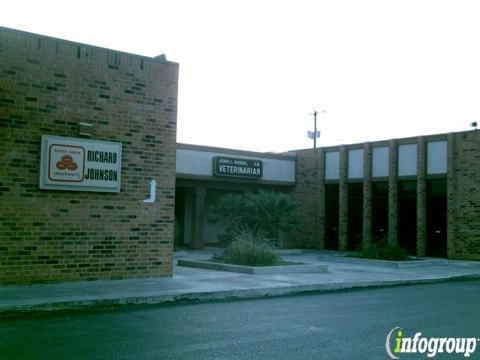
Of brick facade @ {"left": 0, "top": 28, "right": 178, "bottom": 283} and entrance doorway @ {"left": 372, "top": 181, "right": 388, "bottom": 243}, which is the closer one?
brick facade @ {"left": 0, "top": 28, "right": 178, "bottom": 283}

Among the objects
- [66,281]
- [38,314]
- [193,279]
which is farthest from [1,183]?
[193,279]

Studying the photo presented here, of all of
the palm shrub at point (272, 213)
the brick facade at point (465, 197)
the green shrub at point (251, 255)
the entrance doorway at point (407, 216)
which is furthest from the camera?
the entrance doorway at point (407, 216)

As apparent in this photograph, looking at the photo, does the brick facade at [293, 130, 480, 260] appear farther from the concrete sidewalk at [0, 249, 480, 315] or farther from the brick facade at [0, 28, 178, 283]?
the brick facade at [0, 28, 178, 283]

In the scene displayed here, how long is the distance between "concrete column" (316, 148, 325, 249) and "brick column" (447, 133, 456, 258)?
7224 mm

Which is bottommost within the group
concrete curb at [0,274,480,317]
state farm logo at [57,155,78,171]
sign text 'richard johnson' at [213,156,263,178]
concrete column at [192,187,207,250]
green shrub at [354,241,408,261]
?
concrete curb at [0,274,480,317]

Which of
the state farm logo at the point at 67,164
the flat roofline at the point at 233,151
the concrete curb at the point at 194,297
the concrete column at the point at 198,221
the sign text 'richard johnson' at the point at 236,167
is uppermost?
the flat roofline at the point at 233,151

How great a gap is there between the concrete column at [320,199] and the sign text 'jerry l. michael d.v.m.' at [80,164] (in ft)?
58.9

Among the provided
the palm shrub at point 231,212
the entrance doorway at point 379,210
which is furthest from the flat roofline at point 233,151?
the entrance doorway at point 379,210

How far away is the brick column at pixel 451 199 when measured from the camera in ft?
75.3

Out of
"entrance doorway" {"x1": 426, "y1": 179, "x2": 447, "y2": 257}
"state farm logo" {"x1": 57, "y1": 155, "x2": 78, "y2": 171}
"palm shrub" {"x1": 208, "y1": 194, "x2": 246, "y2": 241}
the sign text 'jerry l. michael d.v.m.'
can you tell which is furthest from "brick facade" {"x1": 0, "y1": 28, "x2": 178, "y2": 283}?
"entrance doorway" {"x1": 426, "y1": 179, "x2": 447, "y2": 257}

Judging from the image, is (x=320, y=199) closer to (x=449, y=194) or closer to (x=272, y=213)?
(x=272, y=213)

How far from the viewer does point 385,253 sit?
68.0 ft

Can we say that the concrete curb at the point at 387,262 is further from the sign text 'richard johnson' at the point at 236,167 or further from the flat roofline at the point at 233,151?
the flat roofline at the point at 233,151

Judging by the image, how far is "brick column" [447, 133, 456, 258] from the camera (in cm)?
2295
